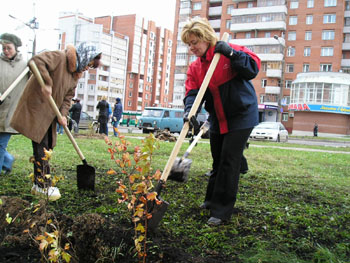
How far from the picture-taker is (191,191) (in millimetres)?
4156

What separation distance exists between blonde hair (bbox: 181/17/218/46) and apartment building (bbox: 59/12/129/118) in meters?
79.8

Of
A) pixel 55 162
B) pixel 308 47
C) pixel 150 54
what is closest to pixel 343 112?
pixel 308 47

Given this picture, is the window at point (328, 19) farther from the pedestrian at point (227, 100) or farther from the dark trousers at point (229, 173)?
the dark trousers at point (229, 173)

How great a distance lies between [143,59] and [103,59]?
1712 centimetres

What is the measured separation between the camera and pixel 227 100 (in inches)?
124

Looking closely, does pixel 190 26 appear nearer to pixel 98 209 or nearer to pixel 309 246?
pixel 98 209

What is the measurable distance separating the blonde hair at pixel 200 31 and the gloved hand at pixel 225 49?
0.11m

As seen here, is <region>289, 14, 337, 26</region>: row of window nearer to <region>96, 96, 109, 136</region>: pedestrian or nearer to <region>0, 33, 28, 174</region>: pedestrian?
<region>96, 96, 109, 136</region>: pedestrian

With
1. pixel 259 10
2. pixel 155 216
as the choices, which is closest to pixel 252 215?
pixel 155 216

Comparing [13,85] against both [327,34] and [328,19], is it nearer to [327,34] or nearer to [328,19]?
[327,34]

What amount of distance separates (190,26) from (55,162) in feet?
12.3

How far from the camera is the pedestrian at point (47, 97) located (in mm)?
3289

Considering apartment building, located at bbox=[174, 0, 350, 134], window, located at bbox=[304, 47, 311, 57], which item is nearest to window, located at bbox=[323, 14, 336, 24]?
apartment building, located at bbox=[174, 0, 350, 134]

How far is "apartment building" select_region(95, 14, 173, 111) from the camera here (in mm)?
93938
